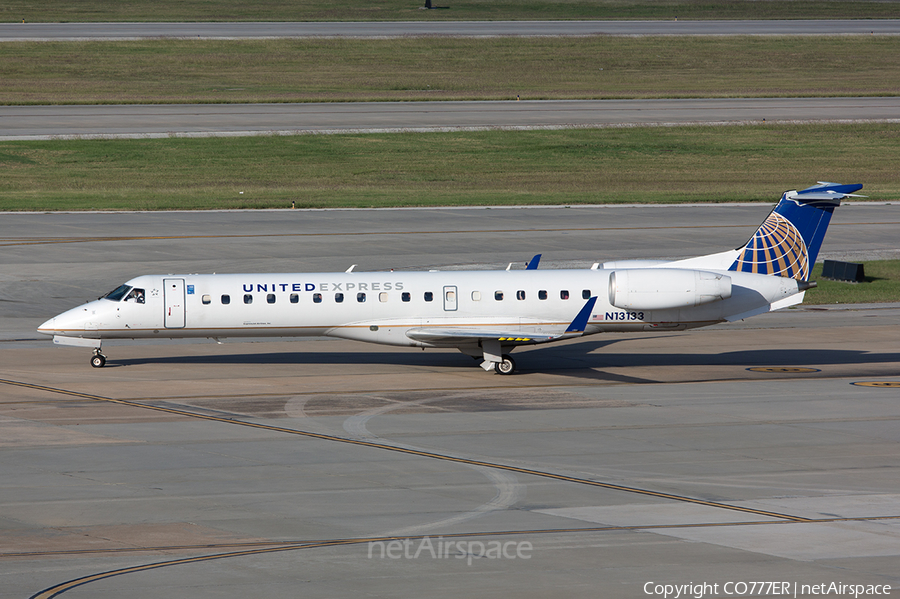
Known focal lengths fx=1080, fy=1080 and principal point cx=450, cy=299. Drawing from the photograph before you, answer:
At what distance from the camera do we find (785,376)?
3119 cm

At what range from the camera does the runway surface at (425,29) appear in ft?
341

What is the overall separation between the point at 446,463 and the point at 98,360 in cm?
1437

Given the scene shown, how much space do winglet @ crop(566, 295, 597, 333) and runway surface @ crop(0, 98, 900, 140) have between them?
48559 mm

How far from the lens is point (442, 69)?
97812 mm

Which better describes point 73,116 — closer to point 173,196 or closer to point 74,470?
point 173,196

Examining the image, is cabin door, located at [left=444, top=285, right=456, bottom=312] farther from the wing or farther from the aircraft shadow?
the aircraft shadow

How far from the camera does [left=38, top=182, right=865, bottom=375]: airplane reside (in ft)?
101

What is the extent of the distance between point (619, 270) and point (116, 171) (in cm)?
4490

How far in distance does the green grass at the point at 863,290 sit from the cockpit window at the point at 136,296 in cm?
2591

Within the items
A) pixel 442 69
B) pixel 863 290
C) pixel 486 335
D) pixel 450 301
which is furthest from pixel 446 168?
pixel 486 335

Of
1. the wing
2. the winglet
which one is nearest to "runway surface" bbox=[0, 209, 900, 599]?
the wing

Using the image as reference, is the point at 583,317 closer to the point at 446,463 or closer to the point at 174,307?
the point at 446,463

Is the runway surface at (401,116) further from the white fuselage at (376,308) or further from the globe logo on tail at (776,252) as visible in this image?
the globe logo on tail at (776,252)

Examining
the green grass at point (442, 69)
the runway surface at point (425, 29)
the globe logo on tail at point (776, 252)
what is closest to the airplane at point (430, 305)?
the globe logo on tail at point (776, 252)
